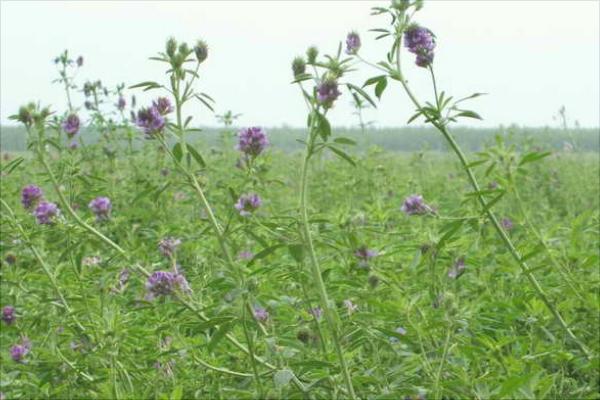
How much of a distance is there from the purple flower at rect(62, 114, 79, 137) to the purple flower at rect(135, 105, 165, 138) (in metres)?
1.32

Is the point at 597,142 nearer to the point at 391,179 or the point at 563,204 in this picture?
the point at 563,204

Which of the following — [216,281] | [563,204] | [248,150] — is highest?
[248,150]

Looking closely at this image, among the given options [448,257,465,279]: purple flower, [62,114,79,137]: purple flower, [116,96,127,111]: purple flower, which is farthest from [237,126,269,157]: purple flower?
[116,96,127,111]: purple flower

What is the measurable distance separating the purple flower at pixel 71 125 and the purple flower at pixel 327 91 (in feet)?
5.76

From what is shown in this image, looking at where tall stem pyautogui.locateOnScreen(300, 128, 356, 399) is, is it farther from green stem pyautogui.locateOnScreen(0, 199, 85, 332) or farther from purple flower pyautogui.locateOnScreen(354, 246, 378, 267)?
green stem pyautogui.locateOnScreen(0, 199, 85, 332)

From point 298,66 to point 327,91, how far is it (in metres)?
0.23

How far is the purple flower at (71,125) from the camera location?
11.1ft

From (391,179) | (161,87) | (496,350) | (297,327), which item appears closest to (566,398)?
(496,350)

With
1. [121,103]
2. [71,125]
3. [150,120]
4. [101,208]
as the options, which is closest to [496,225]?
[150,120]

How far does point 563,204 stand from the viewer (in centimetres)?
917

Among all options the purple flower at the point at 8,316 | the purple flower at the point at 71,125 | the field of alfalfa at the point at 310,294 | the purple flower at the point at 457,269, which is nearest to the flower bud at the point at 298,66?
the field of alfalfa at the point at 310,294

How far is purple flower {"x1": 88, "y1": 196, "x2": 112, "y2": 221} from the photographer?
264 cm

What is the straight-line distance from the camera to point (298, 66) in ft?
7.04

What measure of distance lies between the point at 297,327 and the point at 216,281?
14.2 inches
